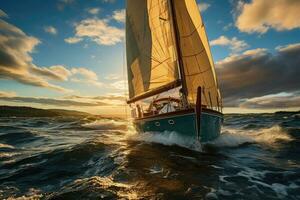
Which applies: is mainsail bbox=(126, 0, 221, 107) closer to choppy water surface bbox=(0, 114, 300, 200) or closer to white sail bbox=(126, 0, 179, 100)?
white sail bbox=(126, 0, 179, 100)

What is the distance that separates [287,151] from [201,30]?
1028 centimetres

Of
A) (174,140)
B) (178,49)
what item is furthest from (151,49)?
(174,140)

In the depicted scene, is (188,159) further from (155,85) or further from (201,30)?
(201,30)

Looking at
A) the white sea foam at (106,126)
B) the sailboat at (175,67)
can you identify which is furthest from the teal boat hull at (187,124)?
the white sea foam at (106,126)

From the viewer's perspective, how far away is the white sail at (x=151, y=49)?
16.5m

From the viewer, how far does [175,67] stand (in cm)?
1566

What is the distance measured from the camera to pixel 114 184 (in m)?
7.12

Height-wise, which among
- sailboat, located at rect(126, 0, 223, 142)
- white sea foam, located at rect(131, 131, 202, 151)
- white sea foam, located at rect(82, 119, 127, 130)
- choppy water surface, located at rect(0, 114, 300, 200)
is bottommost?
choppy water surface, located at rect(0, 114, 300, 200)

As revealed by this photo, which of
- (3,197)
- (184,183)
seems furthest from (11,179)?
(184,183)

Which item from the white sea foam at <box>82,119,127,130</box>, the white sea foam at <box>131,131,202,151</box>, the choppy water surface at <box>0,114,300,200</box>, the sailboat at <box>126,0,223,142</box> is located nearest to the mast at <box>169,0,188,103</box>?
the sailboat at <box>126,0,223,142</box>

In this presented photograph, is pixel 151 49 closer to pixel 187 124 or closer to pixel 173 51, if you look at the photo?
pixel 173 51

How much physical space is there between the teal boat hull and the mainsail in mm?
1888

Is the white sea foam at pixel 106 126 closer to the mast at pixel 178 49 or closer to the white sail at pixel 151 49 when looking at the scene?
the white sail at pixel 151 49

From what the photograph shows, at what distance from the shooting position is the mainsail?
16062mm
